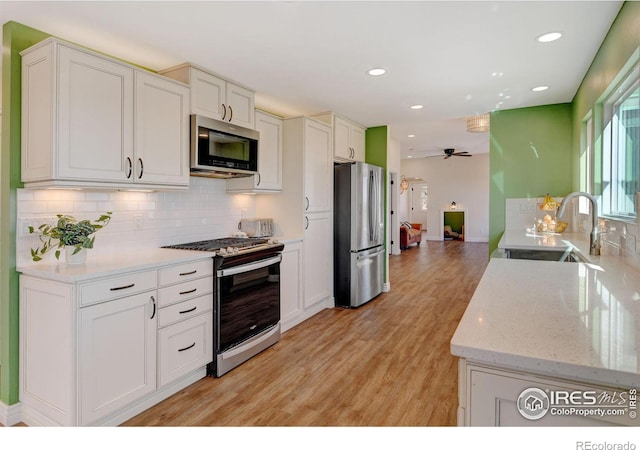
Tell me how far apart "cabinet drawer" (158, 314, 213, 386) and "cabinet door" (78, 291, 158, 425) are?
71mm

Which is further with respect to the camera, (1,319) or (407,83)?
(407,83)

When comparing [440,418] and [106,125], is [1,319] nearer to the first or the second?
[106,125]

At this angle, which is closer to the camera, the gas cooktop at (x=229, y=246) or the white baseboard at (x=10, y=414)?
the white baseboard at (x=10, y=414)

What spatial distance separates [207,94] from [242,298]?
5.51 feet

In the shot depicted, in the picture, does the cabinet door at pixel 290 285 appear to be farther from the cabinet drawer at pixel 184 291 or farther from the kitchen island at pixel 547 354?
the kitchen island at pixel 547 354

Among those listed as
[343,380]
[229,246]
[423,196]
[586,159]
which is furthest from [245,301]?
[423,196]

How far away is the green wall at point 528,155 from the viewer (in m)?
4.12

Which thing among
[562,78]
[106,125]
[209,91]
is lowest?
[106,125]

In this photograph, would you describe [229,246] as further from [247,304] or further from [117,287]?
[117,287]

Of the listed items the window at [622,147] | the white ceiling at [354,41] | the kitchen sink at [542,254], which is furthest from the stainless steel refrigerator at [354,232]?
the window at [622,147]

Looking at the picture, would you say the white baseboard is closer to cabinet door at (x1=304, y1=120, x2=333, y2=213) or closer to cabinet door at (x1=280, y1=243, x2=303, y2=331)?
cabinet door at (x1=280, y1=243, x2=303, y2=331)
